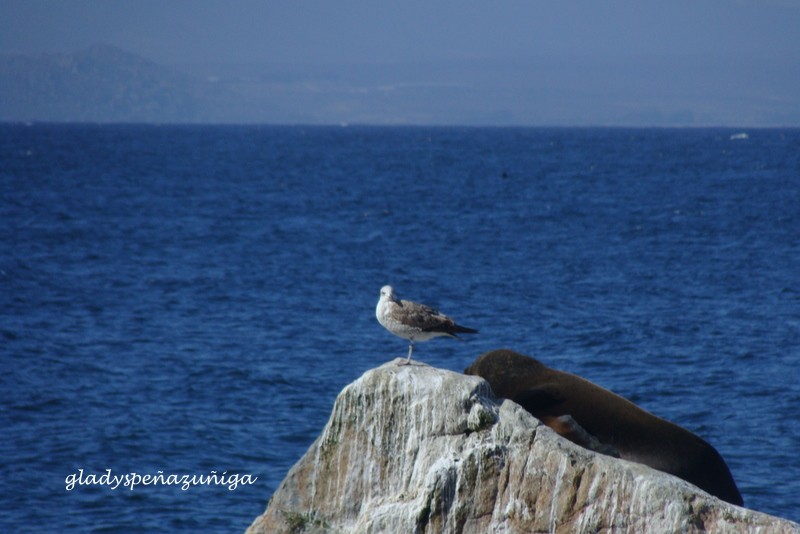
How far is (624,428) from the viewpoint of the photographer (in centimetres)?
1103

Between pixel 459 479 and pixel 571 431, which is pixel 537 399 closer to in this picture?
pixel 571 431

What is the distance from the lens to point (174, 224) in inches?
1959

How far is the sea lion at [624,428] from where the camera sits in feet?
35.9

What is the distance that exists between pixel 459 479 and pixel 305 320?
61.7ft

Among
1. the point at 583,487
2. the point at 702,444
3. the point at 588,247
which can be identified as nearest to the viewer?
the point at 583,487

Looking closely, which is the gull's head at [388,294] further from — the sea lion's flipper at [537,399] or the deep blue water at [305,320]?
the deep blue water at [305,320]

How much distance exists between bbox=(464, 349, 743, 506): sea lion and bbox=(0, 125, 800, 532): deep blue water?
3.68 m

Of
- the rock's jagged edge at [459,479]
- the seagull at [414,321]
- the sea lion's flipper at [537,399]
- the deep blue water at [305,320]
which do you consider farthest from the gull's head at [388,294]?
the deep blue water at [305,320]

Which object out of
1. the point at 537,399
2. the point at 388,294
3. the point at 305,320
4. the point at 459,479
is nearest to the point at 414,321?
the point at 388,294

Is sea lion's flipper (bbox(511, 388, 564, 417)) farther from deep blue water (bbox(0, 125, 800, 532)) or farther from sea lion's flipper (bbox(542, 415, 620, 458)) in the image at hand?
deep blue water (bbox(0, 125, 800, 532))

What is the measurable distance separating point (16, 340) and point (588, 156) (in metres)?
106

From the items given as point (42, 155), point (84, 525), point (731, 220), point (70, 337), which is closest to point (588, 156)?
point (42, 155)

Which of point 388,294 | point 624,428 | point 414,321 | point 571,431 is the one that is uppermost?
point 388,294

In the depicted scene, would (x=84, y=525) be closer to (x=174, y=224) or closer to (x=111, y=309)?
(x=111, y=309)
